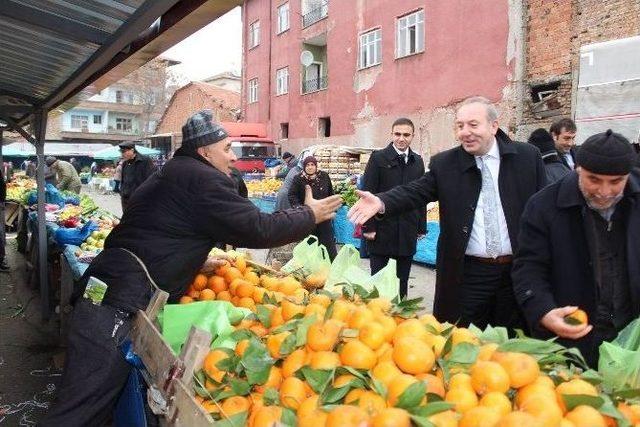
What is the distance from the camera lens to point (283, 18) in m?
27.8

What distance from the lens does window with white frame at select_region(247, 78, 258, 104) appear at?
3036cm

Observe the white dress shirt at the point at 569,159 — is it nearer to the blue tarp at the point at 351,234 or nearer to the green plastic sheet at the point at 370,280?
the blue tarp at the point at 351,234

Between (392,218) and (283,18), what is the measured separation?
2500 cm

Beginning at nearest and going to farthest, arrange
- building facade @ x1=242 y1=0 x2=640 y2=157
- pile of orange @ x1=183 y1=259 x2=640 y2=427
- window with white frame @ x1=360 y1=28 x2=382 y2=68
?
pile of orange @ x1=183 y1=259 x2=640 y2=427, building facade @ x1=242 y1=0 x2=640 y2=157, window with white frame @ x1=360 y1=28 x2=382 y2=68

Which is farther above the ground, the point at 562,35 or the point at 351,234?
the point at 562,35

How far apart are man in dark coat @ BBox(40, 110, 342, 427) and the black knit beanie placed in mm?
1276

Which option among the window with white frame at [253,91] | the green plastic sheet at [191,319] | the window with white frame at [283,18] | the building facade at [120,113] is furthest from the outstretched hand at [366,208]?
the building facade at [120,113]

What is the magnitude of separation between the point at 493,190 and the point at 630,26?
10.6 metres

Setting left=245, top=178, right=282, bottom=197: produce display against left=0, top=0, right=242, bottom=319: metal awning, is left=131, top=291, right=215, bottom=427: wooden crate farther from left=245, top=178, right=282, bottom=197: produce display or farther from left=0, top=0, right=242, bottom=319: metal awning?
left=245, top=178, right=282, bottom=197: produce display

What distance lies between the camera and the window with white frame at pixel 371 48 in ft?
67.1

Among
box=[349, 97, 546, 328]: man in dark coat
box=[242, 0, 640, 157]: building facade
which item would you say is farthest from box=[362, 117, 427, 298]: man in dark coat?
box=[242, 0, 640, 157]: building facade

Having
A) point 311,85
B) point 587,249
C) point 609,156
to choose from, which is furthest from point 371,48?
point 609,156

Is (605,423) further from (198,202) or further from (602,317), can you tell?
(198,202)

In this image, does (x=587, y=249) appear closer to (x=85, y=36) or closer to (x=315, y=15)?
Result: (x=85, y=36)
